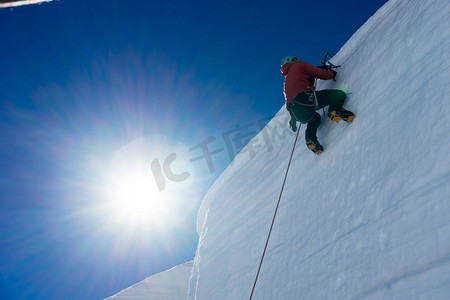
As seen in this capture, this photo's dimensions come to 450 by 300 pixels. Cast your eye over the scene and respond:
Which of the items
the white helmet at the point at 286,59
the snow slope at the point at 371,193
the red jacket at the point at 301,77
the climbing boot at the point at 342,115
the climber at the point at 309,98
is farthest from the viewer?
the white helmet at the point at 286,59

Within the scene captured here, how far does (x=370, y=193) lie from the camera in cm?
317

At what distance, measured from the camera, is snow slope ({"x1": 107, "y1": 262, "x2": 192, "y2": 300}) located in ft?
34.3

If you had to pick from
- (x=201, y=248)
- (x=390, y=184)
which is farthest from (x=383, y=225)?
(x=201, y=248)

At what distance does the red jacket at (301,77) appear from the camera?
4.97 metres

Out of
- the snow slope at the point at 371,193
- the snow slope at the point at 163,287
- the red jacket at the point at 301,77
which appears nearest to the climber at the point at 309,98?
the red jacket at the point at 301,77

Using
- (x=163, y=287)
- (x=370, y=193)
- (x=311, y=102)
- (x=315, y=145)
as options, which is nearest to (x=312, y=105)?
(x=311, y=102)

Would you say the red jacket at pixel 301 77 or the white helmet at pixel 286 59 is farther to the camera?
the white helmet at pixel 286 59

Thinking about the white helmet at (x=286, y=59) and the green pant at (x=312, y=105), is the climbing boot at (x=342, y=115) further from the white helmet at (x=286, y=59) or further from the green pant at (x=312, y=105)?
the white helmet at (x=286, y=59)

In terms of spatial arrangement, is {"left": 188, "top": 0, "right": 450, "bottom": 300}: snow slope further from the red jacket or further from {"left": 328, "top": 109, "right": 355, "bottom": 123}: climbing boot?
the red jacket

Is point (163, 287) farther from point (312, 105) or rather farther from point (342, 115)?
point (342, 115)

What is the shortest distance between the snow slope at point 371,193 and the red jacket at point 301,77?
12.6 inches

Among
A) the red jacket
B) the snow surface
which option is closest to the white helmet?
the red jacket

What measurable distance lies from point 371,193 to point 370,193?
0.01 metres

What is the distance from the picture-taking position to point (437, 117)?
2.84 m
